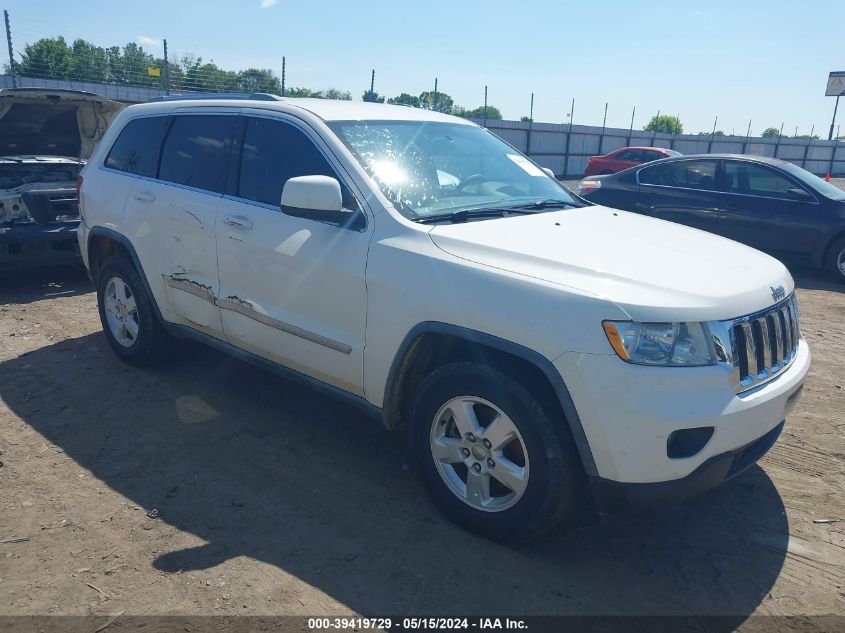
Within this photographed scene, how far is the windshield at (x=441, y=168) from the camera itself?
11.6 feet

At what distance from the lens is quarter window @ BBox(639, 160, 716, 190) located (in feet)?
31.2

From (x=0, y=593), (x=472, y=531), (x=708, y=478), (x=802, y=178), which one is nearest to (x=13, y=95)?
(x=0, y=593)

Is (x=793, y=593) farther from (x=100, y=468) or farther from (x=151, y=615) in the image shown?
(x=100, y=468)

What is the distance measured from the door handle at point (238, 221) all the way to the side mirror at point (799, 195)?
7.80 m

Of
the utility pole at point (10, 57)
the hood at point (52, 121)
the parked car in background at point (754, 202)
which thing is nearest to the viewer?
the hood at point (52, 121)

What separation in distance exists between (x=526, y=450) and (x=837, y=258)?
778 centimetres

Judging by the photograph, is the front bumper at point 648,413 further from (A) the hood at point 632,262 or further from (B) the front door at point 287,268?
(B) the front door at point 287,268

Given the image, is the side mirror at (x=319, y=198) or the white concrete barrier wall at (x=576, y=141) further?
the white concrete barrier wall at (x=576, y=141)

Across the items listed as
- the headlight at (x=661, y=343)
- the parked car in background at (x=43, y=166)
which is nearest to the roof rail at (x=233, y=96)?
the headlight at (x=661, y=343)

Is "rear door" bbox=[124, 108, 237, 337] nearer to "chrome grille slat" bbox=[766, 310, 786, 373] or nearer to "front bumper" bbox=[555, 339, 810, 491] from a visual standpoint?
"front bumper" bbox=[555, 339, 810, 491]

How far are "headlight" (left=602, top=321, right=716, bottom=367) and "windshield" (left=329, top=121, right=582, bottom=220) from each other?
4.12 feet

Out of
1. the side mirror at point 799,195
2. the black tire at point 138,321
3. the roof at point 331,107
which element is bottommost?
the black tire at point 138,321

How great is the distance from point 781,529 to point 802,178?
725 cm

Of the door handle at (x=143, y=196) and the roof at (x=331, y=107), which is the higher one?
the roof at (x=331, y=107)
